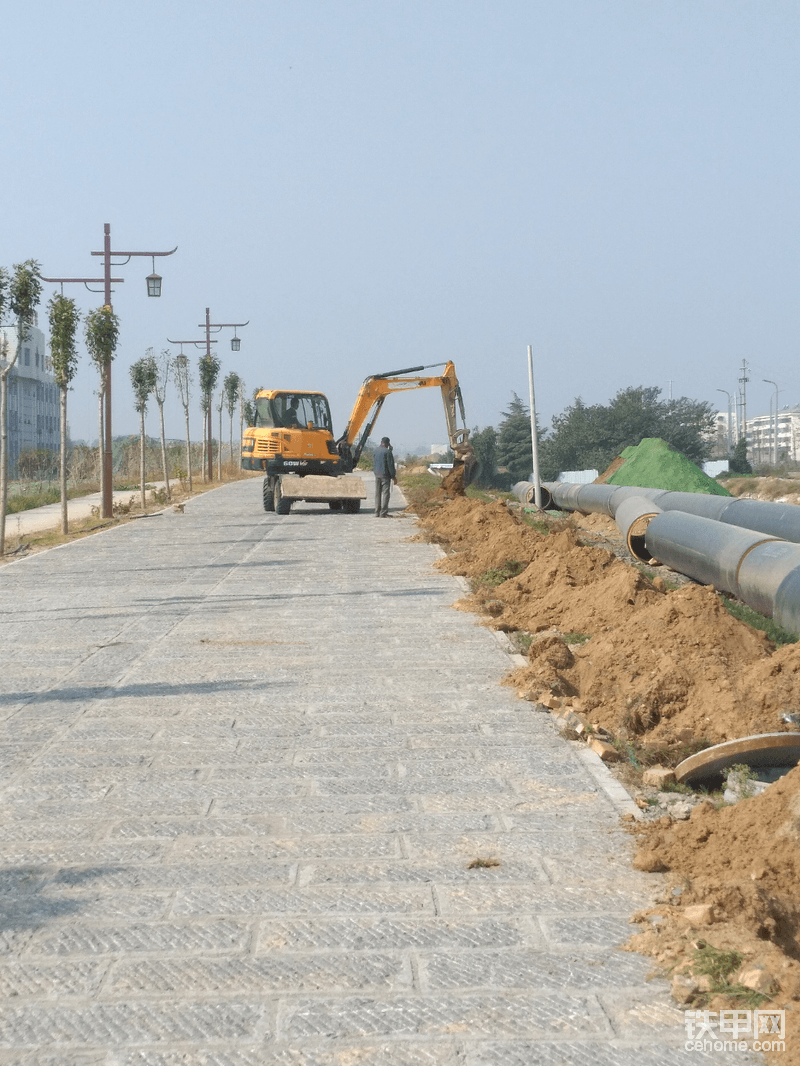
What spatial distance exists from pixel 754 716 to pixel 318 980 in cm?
337

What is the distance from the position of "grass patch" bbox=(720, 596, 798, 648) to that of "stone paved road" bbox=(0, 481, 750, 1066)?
3.07 m

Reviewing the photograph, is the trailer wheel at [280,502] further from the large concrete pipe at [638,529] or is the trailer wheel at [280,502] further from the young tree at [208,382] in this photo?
the young tree at [208,382]

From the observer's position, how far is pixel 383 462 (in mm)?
24969

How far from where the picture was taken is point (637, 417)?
7731cm

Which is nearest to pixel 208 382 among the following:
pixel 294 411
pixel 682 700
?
pixel 294 411

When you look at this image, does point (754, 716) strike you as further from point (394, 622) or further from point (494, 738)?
point (394, 622)

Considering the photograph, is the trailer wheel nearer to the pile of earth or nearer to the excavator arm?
the excavator arm

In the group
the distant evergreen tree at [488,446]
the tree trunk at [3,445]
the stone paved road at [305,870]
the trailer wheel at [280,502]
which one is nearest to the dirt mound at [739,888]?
the stone paved road at [305,870]

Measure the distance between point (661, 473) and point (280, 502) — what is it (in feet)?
42.1

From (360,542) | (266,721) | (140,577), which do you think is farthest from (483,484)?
(266,721)

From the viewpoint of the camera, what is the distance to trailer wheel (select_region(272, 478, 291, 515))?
26391 millimetres

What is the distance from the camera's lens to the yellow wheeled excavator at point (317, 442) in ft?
85.9

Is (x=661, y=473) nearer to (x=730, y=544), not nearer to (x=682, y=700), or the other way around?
(x=730, y=544)

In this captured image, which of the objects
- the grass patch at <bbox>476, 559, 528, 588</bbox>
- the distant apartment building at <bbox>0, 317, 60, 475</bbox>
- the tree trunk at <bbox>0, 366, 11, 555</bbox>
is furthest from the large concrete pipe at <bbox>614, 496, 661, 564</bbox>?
the distant apartment building at <bbox>0, 317, 60, 475</bbox>
